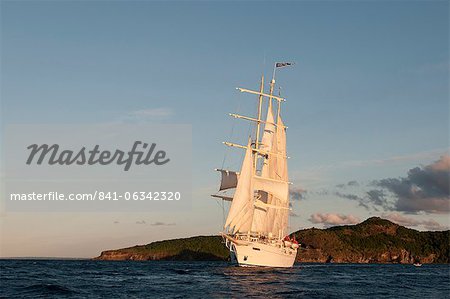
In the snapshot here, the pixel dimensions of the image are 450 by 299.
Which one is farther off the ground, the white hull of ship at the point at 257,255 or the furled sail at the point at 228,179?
the furled sail at the point at 228,179

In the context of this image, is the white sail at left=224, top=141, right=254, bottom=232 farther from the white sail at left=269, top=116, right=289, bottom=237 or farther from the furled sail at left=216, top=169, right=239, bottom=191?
the white sail at left=269, top=116, right=289, bottom=237

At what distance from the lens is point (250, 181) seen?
11538 centimetres

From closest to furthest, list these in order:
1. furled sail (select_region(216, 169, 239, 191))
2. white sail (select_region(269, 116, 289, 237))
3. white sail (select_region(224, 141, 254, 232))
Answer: white sail (select_region(224, 141, 254, 232)) → furled sail (select_region(216, 169, 239, 191)) → white sail (select_region(269, 116, 289, 237))

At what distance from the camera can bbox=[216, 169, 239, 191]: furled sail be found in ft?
422

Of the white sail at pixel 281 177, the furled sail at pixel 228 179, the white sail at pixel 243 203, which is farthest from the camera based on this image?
the white sail at pixel 281 177

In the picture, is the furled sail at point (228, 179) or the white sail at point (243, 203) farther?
the furled sail at point (228, 179)

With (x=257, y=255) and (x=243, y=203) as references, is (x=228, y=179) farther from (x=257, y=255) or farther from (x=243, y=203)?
(x=257, y=255)

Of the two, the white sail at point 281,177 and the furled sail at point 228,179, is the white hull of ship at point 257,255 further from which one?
the furled sail at point 228,179

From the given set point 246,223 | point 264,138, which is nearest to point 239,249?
point 246,223

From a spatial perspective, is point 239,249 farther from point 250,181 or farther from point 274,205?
point 274,205

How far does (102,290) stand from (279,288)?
20048 millimetres

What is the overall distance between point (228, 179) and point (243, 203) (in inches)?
632

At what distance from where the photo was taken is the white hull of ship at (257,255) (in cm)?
11431

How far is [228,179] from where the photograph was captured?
128875 millimetres
